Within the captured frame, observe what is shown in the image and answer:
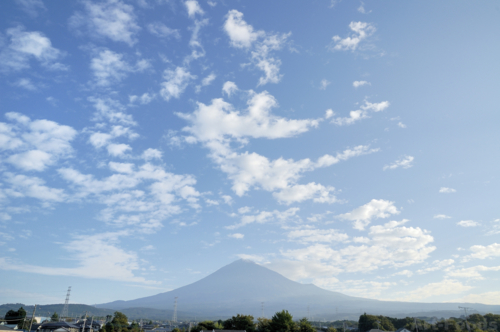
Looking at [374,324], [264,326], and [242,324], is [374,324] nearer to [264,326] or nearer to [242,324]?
[264,326]

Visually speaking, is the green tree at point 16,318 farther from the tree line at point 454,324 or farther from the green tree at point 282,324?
the tree line at point 454,324

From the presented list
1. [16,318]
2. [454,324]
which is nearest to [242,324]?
[454,324]

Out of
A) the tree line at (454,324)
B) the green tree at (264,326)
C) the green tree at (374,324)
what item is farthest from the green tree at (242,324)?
the green tree at (374,324)

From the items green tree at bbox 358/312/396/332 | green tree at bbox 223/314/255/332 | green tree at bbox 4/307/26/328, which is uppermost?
green tree at bbox 223/314/255/332

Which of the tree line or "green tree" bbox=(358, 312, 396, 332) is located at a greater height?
the tree line

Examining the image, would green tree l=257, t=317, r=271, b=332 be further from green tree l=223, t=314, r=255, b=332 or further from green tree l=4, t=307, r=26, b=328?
green tree l=4, t=307, r=26, b=328

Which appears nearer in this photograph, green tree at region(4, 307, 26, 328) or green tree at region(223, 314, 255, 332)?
green tree at region(223, 314, 255, 332)

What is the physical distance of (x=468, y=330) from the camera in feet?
155

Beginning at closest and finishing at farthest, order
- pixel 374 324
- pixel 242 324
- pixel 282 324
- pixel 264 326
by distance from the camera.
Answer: pixel 282 324, pixel 264 326, pixel 242 324, pixel 374 324

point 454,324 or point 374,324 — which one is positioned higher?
point 454,324

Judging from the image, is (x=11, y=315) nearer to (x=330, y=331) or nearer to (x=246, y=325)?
(x=246, y=325)

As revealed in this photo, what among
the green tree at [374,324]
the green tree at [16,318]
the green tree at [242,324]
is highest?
the green tree at [242,324]

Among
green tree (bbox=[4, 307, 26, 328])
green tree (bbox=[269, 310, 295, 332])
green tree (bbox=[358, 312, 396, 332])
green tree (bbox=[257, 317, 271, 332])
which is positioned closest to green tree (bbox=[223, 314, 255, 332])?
green tree (bbox=[257, 317, 271, 332])

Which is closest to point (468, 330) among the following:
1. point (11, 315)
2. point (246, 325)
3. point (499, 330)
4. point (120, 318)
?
point (499, 330)
